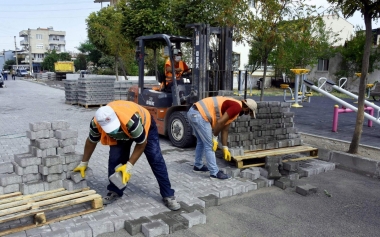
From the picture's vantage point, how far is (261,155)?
6.15 meters

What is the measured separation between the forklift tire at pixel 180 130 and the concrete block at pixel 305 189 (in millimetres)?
2832

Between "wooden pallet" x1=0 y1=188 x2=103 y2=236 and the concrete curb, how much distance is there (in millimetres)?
4812

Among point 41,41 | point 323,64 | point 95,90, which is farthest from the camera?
point 41,41

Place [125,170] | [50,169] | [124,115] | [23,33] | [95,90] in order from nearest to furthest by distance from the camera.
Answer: [124,115]
[125,170]
[50,169]
[95,90]
[23,33]

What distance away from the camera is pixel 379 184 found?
18.8 ft

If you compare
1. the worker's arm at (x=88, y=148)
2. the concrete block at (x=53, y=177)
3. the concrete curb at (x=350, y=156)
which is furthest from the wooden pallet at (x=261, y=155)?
the concrete block at (x=53, y=177)

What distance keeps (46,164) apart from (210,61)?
483 cm

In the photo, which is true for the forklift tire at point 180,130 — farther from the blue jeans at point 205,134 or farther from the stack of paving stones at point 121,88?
the stack of paving stones at point 121,88

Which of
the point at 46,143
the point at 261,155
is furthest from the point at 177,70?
the point at 46,143

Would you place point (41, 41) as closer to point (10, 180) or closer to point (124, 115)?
point (10, 180)

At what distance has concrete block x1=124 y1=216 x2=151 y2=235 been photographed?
3859 millimetres

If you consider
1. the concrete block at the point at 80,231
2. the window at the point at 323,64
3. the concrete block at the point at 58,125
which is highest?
the window at the point at 323,64

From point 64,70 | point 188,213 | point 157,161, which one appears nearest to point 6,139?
point 157,161

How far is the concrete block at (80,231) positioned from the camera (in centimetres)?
371
